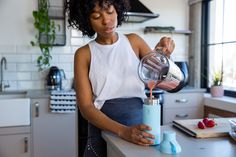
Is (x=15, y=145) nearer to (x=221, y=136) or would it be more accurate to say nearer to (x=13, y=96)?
(x=13, y=96)

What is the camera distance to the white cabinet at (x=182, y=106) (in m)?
2.84

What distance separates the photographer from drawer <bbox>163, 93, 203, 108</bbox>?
283cm

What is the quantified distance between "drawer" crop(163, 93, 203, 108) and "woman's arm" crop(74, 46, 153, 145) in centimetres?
186

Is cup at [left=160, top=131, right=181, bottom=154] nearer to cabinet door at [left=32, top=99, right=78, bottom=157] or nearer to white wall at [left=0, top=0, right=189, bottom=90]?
cabinet door at [left=32, top=99, right=78, bottom=157]

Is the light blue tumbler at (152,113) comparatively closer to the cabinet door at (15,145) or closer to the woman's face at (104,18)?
the woman's face at (104,18)

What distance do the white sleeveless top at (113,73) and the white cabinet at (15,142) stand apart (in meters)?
1.60

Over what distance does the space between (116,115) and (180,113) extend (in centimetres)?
196

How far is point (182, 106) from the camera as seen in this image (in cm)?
289

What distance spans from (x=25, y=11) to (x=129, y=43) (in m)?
2.04

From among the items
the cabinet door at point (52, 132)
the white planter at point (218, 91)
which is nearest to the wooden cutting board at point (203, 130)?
the cabinet door at point (52, 132)

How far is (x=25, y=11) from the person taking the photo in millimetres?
2834

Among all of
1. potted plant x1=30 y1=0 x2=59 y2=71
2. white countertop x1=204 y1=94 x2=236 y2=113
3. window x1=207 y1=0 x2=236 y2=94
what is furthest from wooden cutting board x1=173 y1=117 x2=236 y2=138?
potted plant x1=30 y1=0 x2=59 y2=71

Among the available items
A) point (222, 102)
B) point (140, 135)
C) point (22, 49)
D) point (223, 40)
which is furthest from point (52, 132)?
point (223, 40)

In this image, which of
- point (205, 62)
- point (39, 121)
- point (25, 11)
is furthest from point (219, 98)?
→ point (25, 11)
